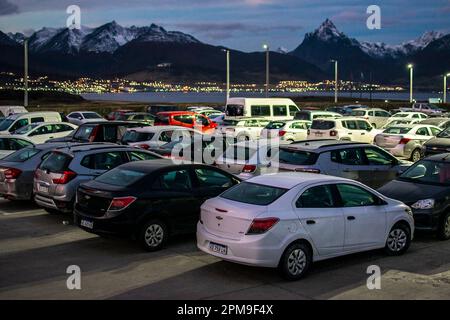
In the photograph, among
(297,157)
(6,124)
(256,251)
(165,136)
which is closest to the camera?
(256,251)

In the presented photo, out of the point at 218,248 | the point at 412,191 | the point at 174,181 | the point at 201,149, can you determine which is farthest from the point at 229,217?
the point at 201,149

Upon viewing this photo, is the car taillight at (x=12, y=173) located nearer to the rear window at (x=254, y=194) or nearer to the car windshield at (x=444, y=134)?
the rear window at (x=254, y=194)

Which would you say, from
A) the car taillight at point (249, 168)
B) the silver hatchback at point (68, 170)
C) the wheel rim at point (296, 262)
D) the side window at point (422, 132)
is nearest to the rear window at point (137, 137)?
the silver hatchback at point (68, 170)

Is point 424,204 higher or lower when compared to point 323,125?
lower

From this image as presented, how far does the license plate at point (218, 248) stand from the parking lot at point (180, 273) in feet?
1.38

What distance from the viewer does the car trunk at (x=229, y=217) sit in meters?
8.66

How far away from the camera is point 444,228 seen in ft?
37.9

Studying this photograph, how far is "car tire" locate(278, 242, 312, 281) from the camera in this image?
8688mm

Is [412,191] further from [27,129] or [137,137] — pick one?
[27,129]

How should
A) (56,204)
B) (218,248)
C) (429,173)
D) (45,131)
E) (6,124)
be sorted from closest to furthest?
(218,248) < (56,204) < (429,173) < (45,131) < (6,124)

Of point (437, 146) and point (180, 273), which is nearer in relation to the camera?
point (180, 273)

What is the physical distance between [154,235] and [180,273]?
1.43 metres
